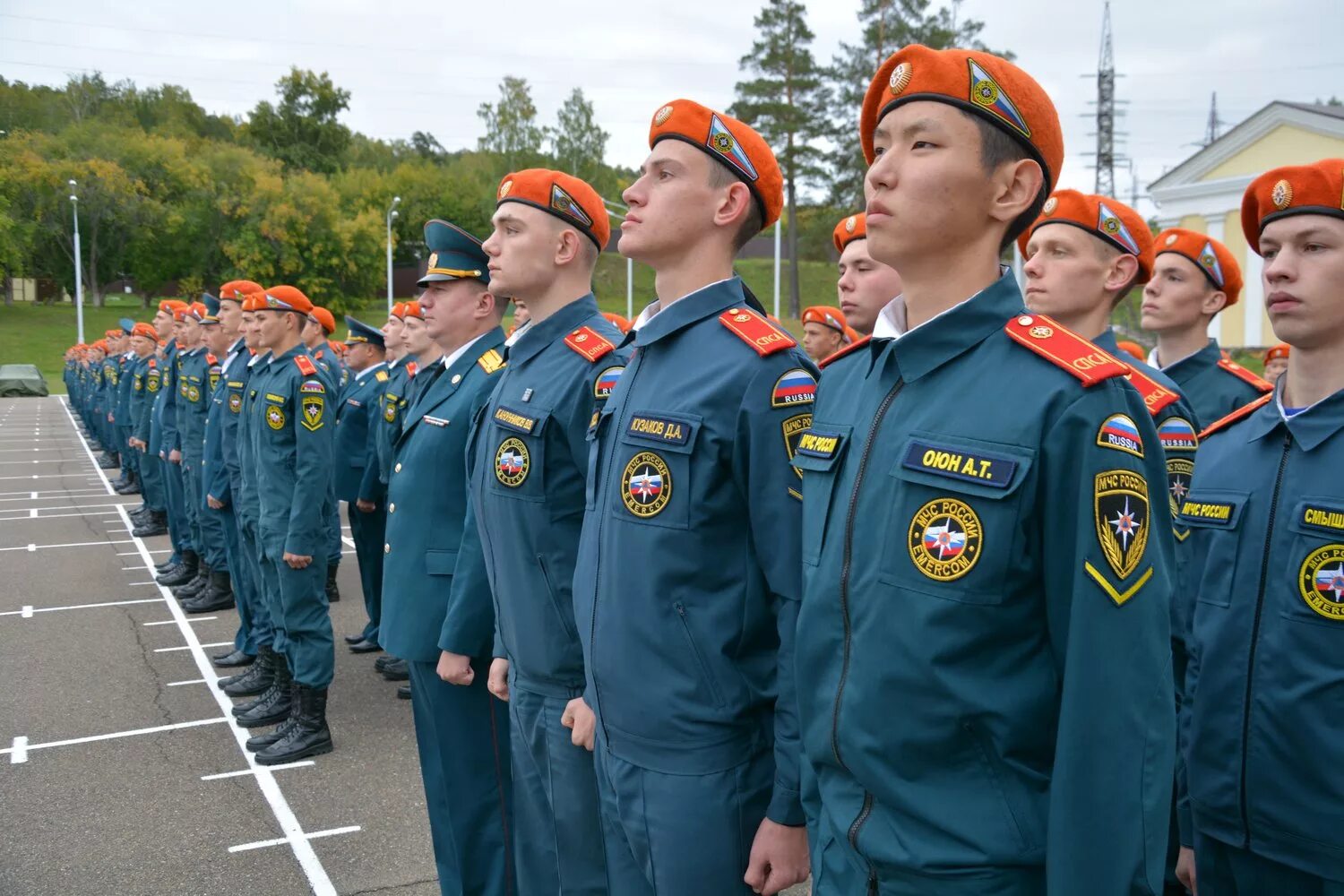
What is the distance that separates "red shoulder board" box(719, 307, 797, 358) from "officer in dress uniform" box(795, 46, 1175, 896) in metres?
0.56

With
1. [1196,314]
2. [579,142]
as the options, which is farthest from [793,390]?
[579,142]

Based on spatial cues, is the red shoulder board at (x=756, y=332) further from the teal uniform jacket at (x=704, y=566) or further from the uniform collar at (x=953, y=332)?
the uniform collar at (x=953, y=332)

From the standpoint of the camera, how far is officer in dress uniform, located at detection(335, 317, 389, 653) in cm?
786

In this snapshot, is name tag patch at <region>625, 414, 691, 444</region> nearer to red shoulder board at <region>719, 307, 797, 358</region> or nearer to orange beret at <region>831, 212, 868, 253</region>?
red shoulder board at <region>719, 307, 797, 358</region>

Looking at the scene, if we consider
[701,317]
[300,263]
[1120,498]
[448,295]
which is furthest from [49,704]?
[300,263]

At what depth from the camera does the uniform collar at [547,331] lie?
325 cm

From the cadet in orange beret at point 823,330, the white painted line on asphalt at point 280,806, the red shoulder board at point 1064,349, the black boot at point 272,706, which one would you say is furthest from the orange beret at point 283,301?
the red shoulder board at point 1064,349

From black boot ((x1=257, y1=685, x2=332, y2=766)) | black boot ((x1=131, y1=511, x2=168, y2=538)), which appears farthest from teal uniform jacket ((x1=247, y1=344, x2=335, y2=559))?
black boot ((x1=131, y1=511, x2=168, y2=538))

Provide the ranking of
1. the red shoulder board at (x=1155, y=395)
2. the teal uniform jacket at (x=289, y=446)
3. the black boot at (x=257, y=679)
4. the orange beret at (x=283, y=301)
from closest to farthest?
1. the red shoulder board at (x=1155, y=395)
2. the teal uniform jacket at (x=289, y=446)
3. the orange beret at (x=283, y=301)
4. the black boot at (x=257, y=679)

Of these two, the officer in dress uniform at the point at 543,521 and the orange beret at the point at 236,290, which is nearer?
the officer in dress uniform at the point at 543,521

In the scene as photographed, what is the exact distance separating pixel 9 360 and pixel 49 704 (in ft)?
156

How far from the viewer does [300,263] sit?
55.0 m

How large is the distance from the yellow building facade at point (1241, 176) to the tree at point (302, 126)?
52030mm

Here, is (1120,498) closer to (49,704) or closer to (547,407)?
(547,407)
